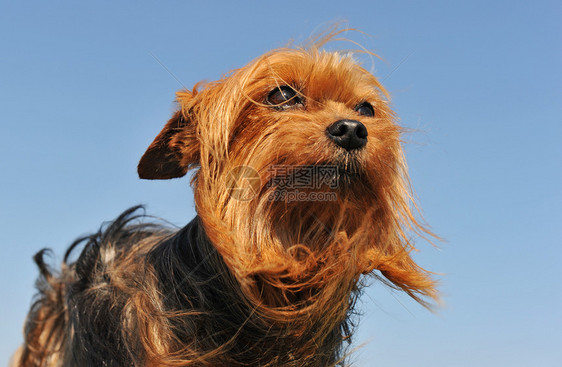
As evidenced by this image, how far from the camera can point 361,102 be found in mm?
3646

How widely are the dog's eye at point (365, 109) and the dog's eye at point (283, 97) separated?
1.41 feet

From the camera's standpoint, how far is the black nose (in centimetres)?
313

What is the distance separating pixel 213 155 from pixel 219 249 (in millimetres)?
537

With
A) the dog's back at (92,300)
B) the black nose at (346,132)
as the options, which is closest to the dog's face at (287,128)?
the black nose at (346,132)

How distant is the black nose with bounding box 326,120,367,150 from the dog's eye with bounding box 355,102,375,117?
0.48 metres

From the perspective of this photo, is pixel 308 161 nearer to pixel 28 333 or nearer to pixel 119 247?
pixel 119 247

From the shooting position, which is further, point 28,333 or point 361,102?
point 28,333

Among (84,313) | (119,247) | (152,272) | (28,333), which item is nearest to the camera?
(152,272)

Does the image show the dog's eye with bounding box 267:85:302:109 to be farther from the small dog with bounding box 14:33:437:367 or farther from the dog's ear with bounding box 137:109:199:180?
the dog's ear with bounding box 137:109:199:180

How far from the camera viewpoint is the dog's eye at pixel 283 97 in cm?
336

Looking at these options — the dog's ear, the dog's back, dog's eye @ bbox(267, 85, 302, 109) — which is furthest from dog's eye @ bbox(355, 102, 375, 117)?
the dog's back

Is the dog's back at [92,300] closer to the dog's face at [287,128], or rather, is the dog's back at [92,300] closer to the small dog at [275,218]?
the small dog at [275,218]

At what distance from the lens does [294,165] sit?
3.15 m

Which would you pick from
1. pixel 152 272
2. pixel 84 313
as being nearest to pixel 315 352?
pixel 152 272
